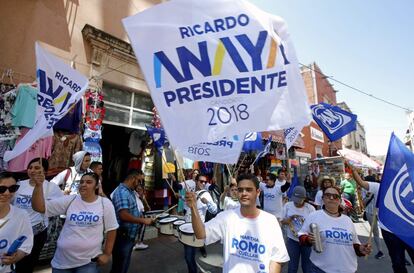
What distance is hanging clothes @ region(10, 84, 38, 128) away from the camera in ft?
17.0

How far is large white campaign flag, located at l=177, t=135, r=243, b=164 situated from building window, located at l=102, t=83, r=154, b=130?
219 inches

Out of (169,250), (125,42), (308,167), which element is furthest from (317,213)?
(308,167)

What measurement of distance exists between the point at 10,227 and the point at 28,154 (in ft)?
11.4

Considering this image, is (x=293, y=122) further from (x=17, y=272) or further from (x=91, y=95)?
(x=91, y=95)

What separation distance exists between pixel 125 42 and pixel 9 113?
4026 mm

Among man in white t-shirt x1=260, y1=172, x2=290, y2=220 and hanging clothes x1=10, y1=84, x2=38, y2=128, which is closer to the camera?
hanging clothes x1=10, y1=84, x2=38, y2=128

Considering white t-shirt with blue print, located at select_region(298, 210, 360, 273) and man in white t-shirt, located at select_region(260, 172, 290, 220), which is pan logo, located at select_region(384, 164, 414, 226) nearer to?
white t-shirt with blue print, located at select_region(298, 210, 360, 273)

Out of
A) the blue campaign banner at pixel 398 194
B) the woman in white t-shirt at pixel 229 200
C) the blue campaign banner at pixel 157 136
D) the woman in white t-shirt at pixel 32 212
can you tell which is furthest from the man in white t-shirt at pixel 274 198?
the woman in white t-shirt at pixel 32 212

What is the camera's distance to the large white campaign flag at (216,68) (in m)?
2.44

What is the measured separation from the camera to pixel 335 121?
5.48 meters

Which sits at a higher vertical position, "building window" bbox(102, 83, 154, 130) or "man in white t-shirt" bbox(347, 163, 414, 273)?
"building window" bbox(102, 83, 154, 130)

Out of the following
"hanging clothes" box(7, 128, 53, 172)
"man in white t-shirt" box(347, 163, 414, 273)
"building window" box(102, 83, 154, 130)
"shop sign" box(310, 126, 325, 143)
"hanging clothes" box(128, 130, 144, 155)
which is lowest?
"man in white t-shirt" box(347, 163, 414, 273)

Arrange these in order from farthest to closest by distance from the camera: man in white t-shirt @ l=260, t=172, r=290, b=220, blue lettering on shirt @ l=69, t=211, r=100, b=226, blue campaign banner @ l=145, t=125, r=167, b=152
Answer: blue campaign banner @ l=145, t=125, r=167, b=152
man in white t-shirt @ l=260, t=172, r=290, b=220
blue lettering on shirt @ l=69, t=211, r=100, b=226

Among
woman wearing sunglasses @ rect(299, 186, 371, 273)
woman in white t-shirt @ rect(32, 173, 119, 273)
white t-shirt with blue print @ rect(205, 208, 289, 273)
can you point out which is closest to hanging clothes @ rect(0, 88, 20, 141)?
woman in white t-shirt @ rect(32, 173, 119, 273)
